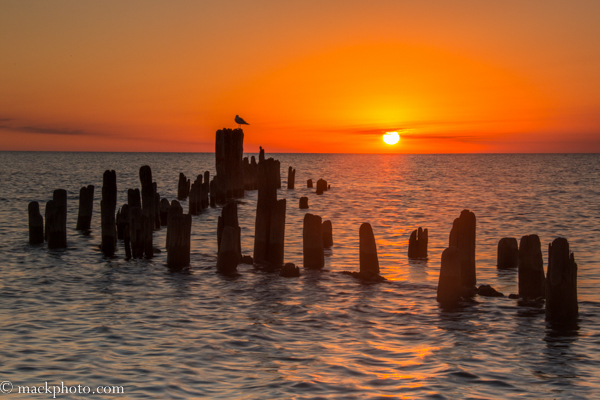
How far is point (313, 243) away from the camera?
1366 centimetres

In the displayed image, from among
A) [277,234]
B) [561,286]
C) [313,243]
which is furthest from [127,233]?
[561,286]

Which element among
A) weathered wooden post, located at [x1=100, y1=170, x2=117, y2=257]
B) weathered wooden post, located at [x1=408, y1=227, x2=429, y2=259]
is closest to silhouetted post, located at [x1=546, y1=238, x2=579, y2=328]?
weathered wooden post, located at [x1=408, y1=227, x2=429, y2=259]

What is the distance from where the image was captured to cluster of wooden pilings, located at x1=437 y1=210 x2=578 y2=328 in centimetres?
Result: 880

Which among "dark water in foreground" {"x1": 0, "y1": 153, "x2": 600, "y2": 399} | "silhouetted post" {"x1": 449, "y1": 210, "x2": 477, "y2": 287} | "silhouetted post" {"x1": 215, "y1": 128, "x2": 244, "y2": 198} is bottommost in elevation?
"dark water in foreground" {"x1": 0, "y1": 153, "x2": 600, "y2": 399}

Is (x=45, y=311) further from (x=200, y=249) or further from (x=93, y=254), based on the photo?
(x=200, y=249)

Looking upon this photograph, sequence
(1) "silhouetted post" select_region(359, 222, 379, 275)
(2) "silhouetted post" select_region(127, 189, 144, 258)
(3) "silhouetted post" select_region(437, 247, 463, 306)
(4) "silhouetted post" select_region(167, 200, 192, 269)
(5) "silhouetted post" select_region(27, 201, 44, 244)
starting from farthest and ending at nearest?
(5) "silhouetted post" select_region(27, 201, 44, 244) → (2) "silhouetted post" select_region(127, 189, 144, 258) → (4) "silhouetted post" select_region(167, 200, 192, 269) → (1) "silhouetted post" select_region(359, 222, 379, 275) → (3) "silhouetted post" select_region(437, 247, 463, 306)

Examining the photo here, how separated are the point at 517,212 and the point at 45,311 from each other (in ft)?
85.7

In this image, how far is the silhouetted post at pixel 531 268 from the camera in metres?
10.4

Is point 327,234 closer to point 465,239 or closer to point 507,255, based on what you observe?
point 507,255

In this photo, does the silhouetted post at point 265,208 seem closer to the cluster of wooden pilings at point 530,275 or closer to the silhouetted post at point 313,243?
the silhouetted post at point 313,243

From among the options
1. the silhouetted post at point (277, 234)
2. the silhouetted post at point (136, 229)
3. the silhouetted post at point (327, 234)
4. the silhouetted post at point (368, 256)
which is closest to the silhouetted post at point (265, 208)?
the silhouetted post at point (277, 234)

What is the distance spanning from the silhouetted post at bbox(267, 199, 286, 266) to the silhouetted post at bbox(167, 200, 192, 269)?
2.02 m

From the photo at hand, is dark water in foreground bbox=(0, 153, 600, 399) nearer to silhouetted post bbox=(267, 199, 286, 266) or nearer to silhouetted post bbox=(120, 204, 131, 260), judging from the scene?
silhouetted post bbox=(120, 204, 131, 260)

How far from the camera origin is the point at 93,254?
16.0 metres
